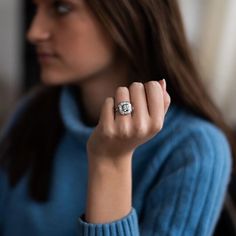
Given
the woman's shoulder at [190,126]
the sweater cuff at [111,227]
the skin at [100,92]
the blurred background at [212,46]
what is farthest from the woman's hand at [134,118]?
the blurred background at [212,46]

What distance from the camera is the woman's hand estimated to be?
586mm

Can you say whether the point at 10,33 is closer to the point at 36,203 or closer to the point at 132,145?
the point at 36,203

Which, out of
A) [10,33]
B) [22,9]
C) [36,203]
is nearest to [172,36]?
[36,203]

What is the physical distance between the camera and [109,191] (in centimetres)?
67

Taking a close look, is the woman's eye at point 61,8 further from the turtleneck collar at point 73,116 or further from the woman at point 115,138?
the turtleneck collar at point 73,116

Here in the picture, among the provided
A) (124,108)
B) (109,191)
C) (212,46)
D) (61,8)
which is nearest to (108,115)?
(124,108)

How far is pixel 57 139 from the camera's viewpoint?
1014 mm

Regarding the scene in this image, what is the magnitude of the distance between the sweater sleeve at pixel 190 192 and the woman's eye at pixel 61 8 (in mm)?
335

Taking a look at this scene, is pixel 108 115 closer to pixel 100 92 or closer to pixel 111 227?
pixel 111 227

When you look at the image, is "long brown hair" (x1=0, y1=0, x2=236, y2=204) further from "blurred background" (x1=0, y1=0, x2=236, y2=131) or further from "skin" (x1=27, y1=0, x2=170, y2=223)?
"blurred background" (x1=0, y1=0, x2=236, y2=131)

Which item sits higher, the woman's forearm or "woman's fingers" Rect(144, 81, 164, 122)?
"woman's fingers" Rect(144, 81, 164, 122)

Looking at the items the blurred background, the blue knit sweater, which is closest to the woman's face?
the blue knit sweater

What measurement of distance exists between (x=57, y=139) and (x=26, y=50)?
1058 millimetres

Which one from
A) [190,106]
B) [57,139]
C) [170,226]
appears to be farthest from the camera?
[57,139]
